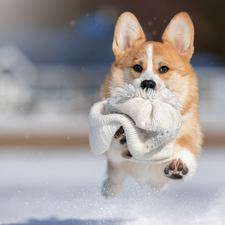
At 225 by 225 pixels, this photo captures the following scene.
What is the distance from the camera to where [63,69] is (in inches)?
507

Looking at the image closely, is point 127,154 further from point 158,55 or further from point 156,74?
point 158,55

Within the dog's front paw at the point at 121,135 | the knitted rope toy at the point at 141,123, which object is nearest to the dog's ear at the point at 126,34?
the knitted rope toy at the point at 141,123

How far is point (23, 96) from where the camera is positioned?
1130 centimetres

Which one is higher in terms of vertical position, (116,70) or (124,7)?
(124,7)

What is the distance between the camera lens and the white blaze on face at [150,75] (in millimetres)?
1945

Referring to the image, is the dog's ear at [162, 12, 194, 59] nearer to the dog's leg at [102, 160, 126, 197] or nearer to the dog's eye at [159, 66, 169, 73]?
the dog's eye at [159, 66, 169, 73]

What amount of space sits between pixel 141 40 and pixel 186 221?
1.50 m

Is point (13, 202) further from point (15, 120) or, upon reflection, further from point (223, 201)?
point (15, 120)

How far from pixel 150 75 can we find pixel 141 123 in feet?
1.78

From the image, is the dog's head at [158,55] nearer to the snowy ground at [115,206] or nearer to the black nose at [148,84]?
the black nose at [148,84]

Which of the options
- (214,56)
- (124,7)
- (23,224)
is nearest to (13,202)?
(23,224)

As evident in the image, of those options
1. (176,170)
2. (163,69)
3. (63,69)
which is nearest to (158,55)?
(163,69)

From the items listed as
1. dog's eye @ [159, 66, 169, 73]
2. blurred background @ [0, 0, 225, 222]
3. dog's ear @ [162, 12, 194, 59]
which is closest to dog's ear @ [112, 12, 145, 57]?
dog's ear @ [162, 12, 194, 59]

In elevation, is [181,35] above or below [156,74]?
above
